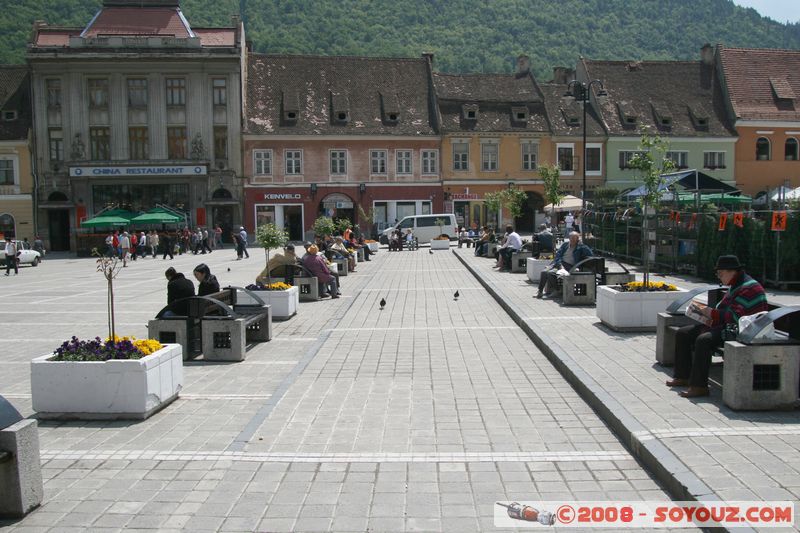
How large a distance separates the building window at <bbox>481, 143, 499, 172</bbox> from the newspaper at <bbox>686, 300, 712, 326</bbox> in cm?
4484

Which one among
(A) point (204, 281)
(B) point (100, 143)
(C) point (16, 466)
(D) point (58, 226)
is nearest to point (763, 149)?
(B) point (100, 143)

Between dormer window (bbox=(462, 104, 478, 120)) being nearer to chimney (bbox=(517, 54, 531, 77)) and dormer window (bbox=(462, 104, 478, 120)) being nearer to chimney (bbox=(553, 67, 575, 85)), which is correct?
chimney (bbox=(517, 54, 531, 77))

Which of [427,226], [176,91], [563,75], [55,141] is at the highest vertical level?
[563,75]

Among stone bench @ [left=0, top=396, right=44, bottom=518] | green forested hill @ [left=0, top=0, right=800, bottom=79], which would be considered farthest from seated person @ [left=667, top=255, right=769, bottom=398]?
green forested hill @ [left=0, top=0, right=800, bottom=79]

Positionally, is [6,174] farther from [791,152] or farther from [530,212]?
[791,152]

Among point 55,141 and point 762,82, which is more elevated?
point 762,82

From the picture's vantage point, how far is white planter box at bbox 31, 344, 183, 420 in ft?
24.2

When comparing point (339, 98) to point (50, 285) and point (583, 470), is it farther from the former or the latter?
point (583, 470)

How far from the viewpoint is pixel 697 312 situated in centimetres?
820

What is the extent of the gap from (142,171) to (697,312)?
4578cm

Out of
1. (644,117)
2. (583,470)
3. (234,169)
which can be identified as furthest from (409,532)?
(644,117)

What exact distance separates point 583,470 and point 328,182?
46.8 metres

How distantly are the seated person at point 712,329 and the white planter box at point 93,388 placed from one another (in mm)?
5307

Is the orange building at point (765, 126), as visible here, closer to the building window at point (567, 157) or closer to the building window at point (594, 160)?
the building window at point (594, 160)
